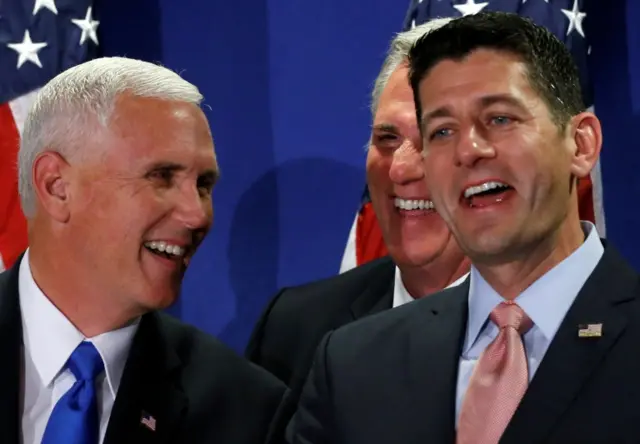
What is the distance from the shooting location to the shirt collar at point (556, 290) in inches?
66.2

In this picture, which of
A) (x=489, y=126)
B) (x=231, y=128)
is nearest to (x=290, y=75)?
(x=231, y=128)

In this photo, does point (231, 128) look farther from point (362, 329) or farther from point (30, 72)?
point (362, 329)

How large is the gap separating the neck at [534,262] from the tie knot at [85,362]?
74 centimetres

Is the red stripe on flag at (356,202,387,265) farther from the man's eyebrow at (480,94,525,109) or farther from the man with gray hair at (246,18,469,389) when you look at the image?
the man's eyebrow at (480,94,525,109)

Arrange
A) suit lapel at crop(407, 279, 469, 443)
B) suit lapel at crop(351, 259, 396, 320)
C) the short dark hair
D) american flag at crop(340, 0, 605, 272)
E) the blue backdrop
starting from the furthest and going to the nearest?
the blue backdrop → american flag at crop(340, 0, 605, 272) → suit lapel at crop(351, 259, 396, 320) → the short dark hair → suit lapel at crop(407, 279, 469, 443)

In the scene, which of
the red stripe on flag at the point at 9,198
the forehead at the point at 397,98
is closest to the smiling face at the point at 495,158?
the forehead at the point at 397,98

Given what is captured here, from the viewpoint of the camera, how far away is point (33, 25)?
3020mm

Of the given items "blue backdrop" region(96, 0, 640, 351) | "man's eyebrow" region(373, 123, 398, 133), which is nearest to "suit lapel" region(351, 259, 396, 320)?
"man's eyebrow" region(373, 123, 398, 133)

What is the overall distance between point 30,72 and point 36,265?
3.70 ft

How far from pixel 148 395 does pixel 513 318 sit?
721mm

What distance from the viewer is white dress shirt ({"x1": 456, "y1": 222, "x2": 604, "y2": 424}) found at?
1.68m

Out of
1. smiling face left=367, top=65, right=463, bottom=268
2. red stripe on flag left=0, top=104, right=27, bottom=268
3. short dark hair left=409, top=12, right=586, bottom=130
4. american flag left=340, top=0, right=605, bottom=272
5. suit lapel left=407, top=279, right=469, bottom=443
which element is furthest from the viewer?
red stripe on flag left=0, top=104, right=27, bottom=268

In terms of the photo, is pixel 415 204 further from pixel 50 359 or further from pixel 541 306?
pixel 50 359

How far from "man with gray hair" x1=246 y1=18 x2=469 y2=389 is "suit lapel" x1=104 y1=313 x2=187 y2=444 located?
1.53 feet
